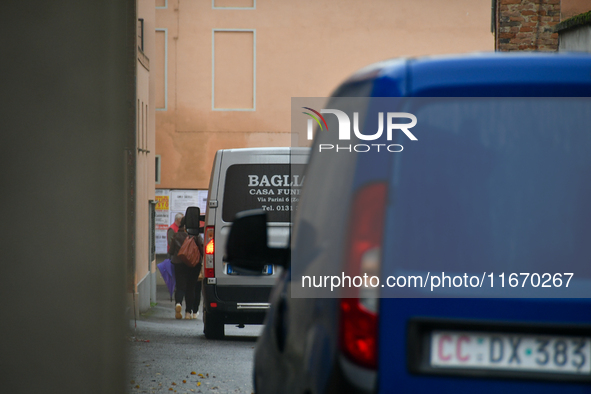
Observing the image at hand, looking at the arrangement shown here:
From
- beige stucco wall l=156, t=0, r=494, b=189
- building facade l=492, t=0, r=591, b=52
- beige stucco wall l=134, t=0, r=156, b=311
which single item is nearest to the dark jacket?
beige stucco wall l=134, t=0, r=156, b=311

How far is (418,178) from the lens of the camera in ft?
8.11

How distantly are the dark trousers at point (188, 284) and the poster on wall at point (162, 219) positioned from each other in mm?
12318

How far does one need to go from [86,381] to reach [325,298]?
1184mm

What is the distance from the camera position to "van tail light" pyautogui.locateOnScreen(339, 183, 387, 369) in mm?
2416

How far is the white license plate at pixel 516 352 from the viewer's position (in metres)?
2.42

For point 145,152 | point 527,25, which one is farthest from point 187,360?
point 145,152

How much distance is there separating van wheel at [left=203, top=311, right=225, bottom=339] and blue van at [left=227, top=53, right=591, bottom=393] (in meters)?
9.17

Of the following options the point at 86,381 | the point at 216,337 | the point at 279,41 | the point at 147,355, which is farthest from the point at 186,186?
the point at 86,381

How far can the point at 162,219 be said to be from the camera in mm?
29016

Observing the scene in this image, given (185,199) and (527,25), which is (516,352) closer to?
(527,25)

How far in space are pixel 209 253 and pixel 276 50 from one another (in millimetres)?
22029

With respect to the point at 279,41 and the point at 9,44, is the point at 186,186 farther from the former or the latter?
the point at 9,44

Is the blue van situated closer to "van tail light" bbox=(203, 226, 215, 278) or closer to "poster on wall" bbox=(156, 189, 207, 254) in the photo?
"van tail light" bbox=(203, 226, 215, 278)

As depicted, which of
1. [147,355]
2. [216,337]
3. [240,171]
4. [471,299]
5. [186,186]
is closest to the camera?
[471,299]
